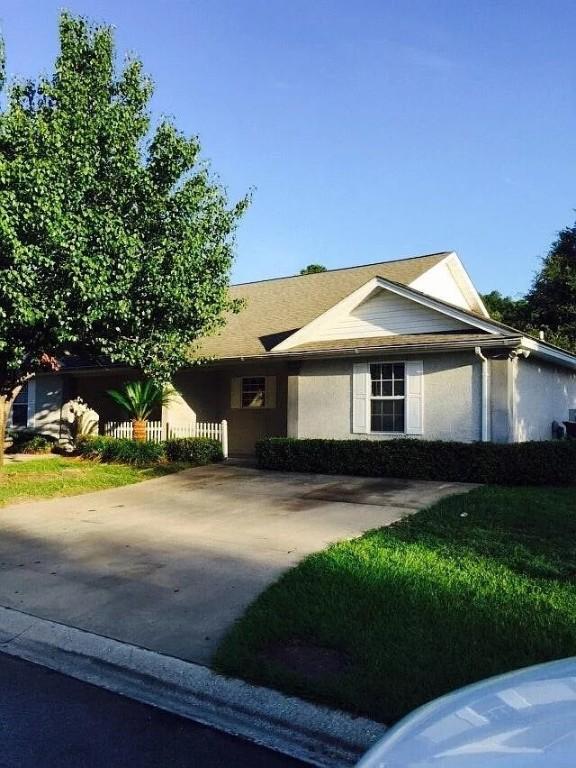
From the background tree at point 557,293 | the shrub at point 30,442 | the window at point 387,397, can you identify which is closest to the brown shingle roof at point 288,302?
the window at point 387,397

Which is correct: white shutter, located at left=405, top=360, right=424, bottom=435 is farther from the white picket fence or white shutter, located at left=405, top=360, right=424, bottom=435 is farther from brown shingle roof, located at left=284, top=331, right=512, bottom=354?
the white picket fence

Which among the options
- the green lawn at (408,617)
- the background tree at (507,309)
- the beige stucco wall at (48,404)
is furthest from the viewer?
the background tree at (507,309)

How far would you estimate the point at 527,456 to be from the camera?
12.1 meters

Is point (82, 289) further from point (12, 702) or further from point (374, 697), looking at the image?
point (374, 697)

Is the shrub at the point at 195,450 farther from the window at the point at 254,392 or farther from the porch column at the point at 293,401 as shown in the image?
the window at the point at 254,392

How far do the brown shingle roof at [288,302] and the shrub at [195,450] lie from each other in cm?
234

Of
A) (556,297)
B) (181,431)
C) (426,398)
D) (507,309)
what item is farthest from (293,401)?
(507,309)

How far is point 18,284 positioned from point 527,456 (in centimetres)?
956

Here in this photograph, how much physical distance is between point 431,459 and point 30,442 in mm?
12998

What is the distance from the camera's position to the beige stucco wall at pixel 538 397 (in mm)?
14158

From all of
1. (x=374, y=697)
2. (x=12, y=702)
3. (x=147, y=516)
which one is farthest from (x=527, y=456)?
(x=12, y=702)

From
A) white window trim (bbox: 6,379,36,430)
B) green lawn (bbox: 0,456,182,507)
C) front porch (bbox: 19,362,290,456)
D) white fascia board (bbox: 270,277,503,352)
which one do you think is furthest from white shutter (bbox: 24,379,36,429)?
white fascia board (bbox: 270,277,503,352)

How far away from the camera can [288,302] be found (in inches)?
806

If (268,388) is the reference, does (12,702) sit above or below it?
below
